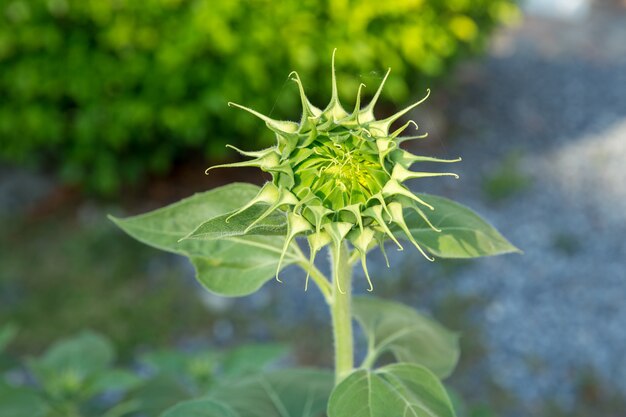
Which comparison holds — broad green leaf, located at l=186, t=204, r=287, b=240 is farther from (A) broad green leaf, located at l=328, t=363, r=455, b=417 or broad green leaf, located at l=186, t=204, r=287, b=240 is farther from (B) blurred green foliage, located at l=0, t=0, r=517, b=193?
(B) blurred green foliage, located at l=0, t=0, r=517, b=193

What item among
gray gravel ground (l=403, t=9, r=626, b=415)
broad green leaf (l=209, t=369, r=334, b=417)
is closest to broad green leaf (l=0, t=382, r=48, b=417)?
broad green leaf (l=209, t=369, r=334, b=417)

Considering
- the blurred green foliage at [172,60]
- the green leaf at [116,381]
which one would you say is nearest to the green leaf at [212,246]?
the green leaf at [116,381]

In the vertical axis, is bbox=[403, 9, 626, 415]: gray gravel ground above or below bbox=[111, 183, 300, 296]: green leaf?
above

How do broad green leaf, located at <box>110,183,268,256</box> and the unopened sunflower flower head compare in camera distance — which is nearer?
the unopened sunflower flower head

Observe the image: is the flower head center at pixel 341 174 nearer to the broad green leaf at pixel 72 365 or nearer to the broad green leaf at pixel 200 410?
the broad green leaf at pixel 200 410

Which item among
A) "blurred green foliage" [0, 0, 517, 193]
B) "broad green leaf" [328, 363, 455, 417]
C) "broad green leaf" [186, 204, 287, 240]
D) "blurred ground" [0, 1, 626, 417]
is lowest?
"broad green leaf" [328, 363, 455, 417]

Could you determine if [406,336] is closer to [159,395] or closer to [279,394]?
[279,394]

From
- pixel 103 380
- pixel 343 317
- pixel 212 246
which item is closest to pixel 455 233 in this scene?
pixel 343 317
